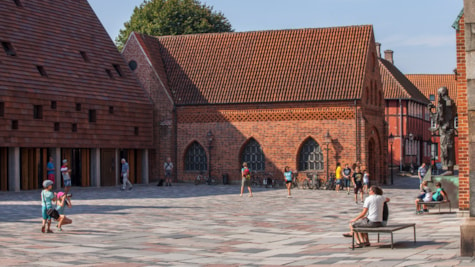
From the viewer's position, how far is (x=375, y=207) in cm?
1692

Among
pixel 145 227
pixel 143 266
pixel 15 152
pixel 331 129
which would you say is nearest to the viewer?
pixel 143 266

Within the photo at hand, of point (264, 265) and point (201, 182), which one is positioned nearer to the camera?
point (264, 265)

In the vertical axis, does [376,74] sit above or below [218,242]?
above

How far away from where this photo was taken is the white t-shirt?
16.9 metres

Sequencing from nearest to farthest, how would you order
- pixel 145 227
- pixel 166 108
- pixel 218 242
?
pixel 218 242, pixel 145 227, pixel 166 108

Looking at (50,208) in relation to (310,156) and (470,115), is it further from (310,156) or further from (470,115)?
(310,156)

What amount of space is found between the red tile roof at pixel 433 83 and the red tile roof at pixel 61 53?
55944 mm

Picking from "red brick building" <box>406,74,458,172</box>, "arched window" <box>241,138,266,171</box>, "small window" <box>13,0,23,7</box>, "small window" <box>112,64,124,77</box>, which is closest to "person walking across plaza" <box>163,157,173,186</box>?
"arched window" <box>241,138,266,171</box>

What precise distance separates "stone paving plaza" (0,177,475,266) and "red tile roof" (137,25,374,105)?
16.5 metres

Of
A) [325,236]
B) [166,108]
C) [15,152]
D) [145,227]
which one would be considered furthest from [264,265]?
[166,108]

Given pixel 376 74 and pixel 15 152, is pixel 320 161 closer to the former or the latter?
pixel 376 74

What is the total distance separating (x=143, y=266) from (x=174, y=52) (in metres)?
38.4

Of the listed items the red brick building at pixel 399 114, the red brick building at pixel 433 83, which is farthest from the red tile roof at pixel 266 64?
the red brick building at pixel 433 83

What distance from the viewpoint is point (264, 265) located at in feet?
48.0
